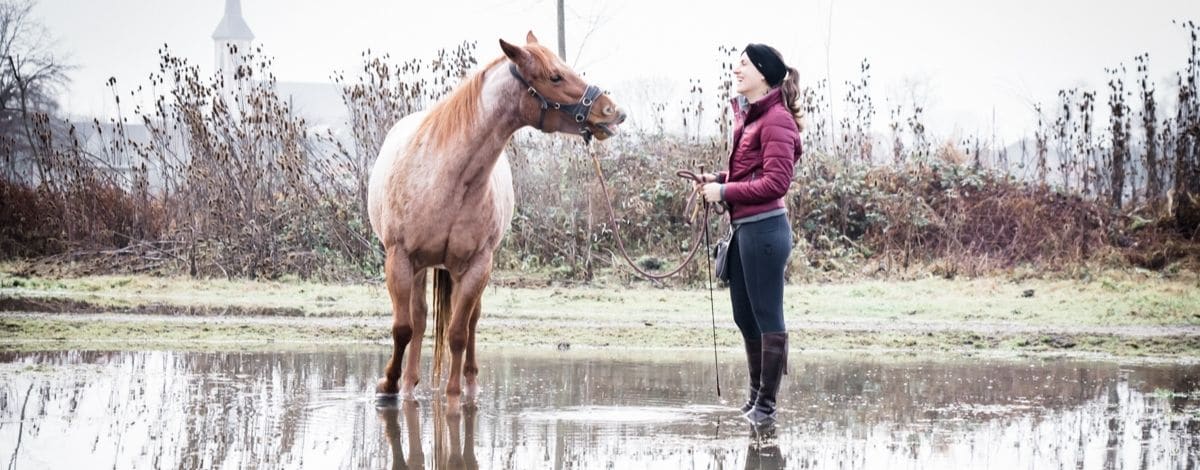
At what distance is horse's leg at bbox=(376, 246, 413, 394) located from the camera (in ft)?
22.5

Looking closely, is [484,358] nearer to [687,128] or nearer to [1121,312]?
[1121,312]

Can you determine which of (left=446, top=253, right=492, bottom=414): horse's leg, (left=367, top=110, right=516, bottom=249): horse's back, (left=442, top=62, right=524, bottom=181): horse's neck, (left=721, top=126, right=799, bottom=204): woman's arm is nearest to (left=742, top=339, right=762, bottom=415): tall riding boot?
(left=721, top=126, right=799, bottom=204): woman's arm

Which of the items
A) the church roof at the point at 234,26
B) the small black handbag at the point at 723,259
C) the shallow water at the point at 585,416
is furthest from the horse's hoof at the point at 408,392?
the church roof at the point at 234,26

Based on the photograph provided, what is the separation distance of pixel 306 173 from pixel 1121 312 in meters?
9.19

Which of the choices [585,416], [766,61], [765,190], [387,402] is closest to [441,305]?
[387,402]

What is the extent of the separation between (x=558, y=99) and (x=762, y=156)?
1028 millimetres

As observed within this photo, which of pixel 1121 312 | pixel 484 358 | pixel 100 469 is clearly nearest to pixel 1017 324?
pixel 1121 312

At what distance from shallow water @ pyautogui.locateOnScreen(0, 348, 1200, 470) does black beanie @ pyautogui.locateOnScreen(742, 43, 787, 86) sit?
1.66 metres

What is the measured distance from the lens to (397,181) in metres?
6.95

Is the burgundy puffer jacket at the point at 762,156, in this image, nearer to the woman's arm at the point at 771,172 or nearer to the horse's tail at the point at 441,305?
the woman's arm at the point at 771,172

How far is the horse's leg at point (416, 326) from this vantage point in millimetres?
7098

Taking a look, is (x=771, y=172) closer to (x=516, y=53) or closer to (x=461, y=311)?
(x=516, y=53)

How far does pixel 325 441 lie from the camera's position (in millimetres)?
5621

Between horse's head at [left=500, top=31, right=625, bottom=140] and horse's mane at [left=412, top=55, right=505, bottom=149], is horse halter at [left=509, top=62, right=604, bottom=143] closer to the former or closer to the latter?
horse's head at [left=500, top=31, right=625, bottom=140]
